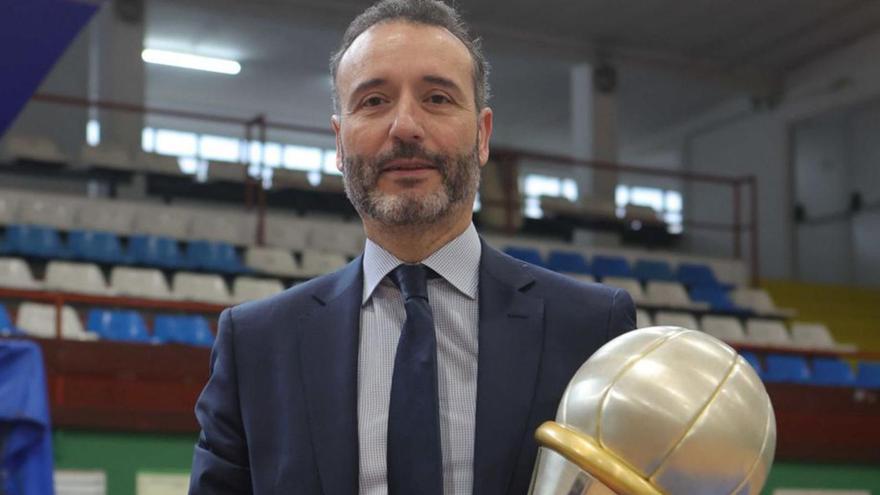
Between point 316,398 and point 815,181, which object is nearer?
point 316,398

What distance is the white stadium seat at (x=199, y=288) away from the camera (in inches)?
353

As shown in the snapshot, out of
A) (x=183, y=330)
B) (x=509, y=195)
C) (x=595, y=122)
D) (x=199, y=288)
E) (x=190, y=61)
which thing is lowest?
(x=183, y=330)

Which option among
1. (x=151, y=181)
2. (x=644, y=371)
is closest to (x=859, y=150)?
(x=151, y=181)

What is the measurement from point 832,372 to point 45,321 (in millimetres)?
6033

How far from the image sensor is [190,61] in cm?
1650

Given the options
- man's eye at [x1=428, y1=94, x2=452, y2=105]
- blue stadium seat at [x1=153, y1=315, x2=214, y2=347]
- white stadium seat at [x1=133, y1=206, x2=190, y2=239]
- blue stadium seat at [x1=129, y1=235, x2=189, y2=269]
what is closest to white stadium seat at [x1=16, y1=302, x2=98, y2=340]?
blue stadium seat at [x1=153, y1=315, x2=214, y2=347]

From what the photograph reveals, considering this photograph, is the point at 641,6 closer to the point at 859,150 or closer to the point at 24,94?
the point at 859,150

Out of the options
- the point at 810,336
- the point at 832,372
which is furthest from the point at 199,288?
the point at 810,336

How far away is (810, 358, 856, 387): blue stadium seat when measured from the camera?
31.4ft

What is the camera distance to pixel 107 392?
18.4 ft

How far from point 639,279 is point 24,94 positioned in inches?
408

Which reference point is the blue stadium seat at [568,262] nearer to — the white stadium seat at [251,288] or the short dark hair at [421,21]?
the white stadium seat at [251,288]

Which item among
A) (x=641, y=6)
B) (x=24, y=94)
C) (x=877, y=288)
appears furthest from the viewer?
(x=877, y=288)

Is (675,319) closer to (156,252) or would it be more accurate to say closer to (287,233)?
(287,233)
